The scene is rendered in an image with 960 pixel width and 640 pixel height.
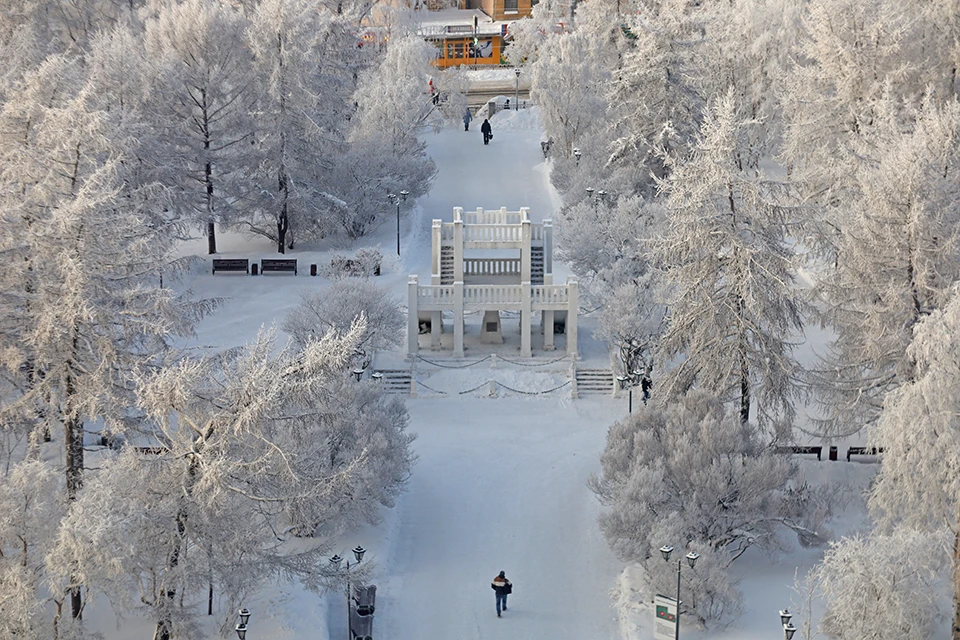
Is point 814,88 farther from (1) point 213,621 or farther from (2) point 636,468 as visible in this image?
(1) point 213,621

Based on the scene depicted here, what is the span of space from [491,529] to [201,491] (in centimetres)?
1057

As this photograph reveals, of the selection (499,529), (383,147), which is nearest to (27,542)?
(499,529)

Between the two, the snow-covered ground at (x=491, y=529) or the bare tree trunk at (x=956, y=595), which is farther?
the snow-covered ground at (x=491, y=529)

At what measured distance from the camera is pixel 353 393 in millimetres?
36625

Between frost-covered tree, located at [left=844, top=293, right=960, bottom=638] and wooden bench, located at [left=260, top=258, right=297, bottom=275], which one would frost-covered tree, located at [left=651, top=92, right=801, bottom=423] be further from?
wooden bench, located at [left=260, top=258, right=297, bottom=275]

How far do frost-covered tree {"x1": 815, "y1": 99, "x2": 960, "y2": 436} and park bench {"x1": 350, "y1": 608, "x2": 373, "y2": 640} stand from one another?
1274 cm

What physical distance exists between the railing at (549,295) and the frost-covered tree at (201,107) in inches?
481

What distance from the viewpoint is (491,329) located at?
4762 cm

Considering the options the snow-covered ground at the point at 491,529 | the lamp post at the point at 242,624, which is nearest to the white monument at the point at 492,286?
the snow-covered ground at the point at 491,529

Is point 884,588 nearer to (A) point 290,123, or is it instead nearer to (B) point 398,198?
(A) point 290,123

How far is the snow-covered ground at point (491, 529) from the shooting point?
32.4 meters

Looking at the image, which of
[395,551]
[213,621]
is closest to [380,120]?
[395,551]

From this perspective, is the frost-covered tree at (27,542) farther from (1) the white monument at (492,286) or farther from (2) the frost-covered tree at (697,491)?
(1) the white monument at (492,286)

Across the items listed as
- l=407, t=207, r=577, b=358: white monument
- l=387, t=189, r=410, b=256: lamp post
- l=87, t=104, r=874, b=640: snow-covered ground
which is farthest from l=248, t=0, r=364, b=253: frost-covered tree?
l=407, t=207, r=577, b=358: white monument
